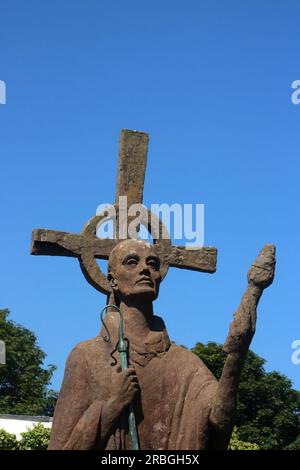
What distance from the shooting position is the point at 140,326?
427 inches

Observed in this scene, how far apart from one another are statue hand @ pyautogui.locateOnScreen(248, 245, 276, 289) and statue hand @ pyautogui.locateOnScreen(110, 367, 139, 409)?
5.56ft

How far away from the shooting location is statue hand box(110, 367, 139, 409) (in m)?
10.1

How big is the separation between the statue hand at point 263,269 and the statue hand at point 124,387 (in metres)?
1.69

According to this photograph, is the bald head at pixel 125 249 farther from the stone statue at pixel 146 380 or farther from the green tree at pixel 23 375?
the green tree at pixel 23 375

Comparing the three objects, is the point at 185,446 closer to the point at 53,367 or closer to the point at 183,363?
the point at 183,363

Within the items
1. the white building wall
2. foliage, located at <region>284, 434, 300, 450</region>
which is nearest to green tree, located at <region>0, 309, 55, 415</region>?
the white building wall

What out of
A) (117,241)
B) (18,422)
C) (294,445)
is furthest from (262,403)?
(117,241)

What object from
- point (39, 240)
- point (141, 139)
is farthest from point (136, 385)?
point (141, 139)

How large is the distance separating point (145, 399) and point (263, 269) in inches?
79.6

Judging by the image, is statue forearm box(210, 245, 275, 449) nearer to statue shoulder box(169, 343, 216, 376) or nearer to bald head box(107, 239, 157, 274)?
statue shoulder box(169, 343, 216, 376)

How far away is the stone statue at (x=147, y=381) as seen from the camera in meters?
9.70

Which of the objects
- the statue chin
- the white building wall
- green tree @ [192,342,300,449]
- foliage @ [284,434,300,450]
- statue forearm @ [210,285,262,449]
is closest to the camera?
statue forearm @ [210,285,262,449]

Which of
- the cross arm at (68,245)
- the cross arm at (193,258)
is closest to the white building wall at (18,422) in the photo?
the cross arm at (193,258)
